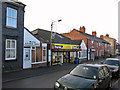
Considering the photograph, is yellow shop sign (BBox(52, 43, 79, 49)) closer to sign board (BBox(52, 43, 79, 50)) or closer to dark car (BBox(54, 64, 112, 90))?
sign board (BBox(52, 43, 79, 50))

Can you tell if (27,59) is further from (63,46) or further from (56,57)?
(63,46)

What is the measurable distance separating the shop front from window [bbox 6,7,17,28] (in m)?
6.67

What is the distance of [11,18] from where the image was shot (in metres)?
12.1

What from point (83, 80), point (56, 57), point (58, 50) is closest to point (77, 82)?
point (83, 80)

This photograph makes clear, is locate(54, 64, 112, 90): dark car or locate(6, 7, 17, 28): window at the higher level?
locate(6, 7, 17, 28): window

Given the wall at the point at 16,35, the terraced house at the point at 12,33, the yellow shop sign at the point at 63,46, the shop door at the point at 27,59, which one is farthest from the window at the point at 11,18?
the yellow shop sign at the point at 63,46

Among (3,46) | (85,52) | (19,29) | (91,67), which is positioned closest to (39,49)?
(19,29)

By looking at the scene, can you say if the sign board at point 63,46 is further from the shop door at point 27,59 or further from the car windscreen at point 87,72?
the car windscreen at point 87,72

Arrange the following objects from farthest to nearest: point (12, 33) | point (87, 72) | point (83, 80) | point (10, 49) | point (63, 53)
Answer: point (63, 53)
point (12, 33)
point (10, 49)
point (87, 72)
point (83, 80)

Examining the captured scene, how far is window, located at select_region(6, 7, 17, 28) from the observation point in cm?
1172

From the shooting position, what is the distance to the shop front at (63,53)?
692 inches

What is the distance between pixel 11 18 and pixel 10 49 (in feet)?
11.5

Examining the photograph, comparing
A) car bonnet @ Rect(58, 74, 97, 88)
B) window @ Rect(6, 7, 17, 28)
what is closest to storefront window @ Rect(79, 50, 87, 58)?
window @ Rect(6, 7, 17, 28)

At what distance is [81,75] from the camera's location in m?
5.58
